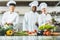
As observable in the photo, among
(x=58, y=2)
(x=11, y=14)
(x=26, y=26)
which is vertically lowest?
(x=26, y=26)

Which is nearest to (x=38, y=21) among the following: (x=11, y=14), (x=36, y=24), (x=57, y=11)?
(x=36, y=24)

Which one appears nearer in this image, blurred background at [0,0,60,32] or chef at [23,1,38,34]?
chef at [23,1,38,34]

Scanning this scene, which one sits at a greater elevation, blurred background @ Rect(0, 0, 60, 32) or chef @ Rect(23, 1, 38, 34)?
blurred background @ Rect(0, 0, 60, 32)

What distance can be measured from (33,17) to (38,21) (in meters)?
0.14

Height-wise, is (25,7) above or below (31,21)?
above

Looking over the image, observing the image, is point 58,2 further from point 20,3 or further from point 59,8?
point 20,3

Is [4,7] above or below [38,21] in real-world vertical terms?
above

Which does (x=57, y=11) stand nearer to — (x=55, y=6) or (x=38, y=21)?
(x=55, y=6)

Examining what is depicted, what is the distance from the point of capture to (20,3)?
582 cm

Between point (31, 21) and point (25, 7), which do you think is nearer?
point (31, 21)

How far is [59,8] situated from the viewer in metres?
5.52

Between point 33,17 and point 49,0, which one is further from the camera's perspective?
point 49,0

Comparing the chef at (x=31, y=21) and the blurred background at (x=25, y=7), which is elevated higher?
the blurred background at (x=25, y=7)

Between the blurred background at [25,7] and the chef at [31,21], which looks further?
the blurred background at [25,7]
